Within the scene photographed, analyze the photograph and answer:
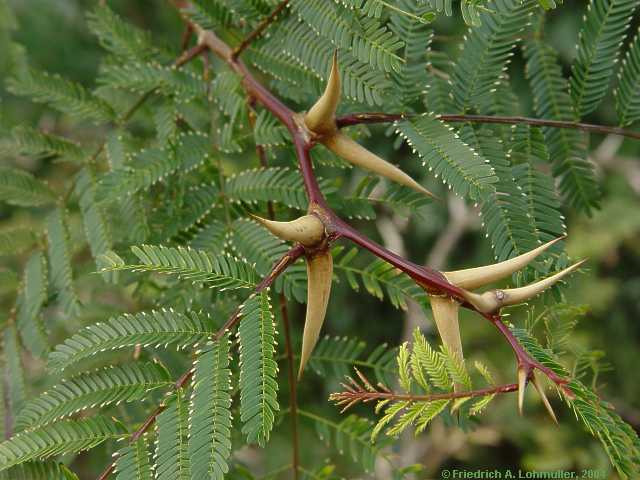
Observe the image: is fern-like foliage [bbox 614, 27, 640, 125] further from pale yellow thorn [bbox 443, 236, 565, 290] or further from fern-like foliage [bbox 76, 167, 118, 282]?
fern-like foliage [bbox 76, 167, 118, 282]

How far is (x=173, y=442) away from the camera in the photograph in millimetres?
936

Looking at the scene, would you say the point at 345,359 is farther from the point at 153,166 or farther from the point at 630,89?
the point at 630,89

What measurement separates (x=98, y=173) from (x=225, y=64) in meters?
0.34

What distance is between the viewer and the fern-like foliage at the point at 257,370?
917 mm

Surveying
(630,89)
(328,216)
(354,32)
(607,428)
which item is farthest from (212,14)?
(607,428)

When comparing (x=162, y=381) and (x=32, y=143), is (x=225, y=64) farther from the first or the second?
(x=162, y=381)

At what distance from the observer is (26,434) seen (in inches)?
39.4

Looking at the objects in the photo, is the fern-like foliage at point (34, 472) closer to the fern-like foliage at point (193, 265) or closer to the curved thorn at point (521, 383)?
the fern-like foliage at point (193, 265)

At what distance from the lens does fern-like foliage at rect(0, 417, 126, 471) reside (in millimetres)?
977

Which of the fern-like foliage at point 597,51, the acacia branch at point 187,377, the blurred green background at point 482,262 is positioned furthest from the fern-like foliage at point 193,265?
the blurred green background at point 482,262

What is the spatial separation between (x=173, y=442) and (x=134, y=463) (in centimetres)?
7

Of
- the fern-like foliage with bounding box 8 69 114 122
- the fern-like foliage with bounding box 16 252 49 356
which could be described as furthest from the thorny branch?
the fern-like foliage with bounding box 16 252 49 356

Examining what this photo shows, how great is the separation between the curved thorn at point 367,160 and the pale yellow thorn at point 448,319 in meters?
0.21

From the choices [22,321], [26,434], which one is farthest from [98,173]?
[26,434]
